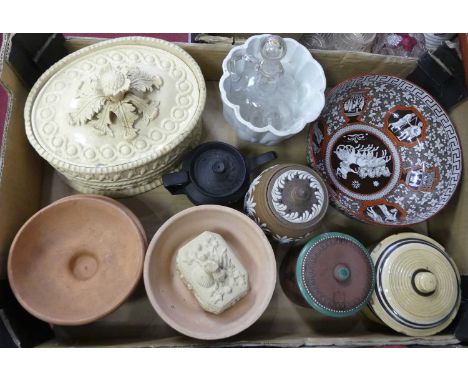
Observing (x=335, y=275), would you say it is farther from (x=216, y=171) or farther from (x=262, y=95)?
(x=262, y=95)

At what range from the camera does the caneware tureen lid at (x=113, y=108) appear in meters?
0.83

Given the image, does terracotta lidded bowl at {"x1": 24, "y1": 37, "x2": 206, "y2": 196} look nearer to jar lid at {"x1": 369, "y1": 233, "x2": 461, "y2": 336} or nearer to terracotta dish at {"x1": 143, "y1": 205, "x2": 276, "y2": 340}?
terracotta dish at {"x1": 143, "y1": 205, "x2": 276, "y2": 340}

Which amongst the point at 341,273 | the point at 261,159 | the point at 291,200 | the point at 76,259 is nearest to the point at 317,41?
the point at 261,159

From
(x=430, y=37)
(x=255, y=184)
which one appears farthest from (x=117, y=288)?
(x=430, y=37)

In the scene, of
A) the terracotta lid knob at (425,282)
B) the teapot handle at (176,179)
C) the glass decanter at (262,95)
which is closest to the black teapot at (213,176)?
the teapot handle at (176,179)

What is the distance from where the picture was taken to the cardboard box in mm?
885

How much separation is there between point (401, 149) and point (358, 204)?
0.22 m

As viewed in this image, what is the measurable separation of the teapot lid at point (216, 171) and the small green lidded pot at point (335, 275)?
8.6 inches

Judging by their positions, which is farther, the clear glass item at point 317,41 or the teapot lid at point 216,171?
the clear glass item at point 317,41

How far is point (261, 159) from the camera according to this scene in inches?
35.5

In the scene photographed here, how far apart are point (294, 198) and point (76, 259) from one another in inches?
21.9

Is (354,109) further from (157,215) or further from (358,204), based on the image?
(157,215)

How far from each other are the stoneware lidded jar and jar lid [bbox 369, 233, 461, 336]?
223 mm

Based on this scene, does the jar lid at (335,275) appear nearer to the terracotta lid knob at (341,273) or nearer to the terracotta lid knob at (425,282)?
the terracotta lid knob at (341,273)
